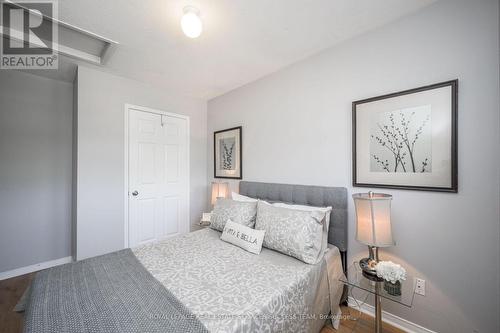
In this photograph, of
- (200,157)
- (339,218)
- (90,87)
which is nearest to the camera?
(339,218)

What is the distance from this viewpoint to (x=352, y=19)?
166cm

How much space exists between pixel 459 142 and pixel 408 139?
282 mm

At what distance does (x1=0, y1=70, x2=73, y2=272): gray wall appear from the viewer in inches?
96.3

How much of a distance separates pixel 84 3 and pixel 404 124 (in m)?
2.58

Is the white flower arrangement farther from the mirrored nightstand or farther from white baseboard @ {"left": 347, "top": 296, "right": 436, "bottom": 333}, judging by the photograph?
white baseboard @ {"left": 347, "top": 296, "right": 436, "bottom": 333}

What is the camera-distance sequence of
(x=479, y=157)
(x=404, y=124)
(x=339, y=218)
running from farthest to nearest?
1. (x=339, y=218)
2. (x=404, y=124)
3. (x=479, y=157)

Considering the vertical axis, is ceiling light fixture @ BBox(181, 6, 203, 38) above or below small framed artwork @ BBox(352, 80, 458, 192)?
above

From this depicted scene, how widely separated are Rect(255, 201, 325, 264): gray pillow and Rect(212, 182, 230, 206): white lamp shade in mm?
1251

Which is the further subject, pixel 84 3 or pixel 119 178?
pixel 119 178

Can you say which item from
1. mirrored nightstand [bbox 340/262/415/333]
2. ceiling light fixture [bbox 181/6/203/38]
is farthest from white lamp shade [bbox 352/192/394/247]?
ceiling light fixture [bbox 181/6/203/38]

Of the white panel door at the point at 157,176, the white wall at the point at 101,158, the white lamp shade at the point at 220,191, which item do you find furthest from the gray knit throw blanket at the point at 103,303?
the white lamp shade at the point at 220,191

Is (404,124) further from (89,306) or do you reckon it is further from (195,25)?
(89,306)

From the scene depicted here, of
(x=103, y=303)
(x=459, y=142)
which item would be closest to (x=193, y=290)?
(x=103, y=303)

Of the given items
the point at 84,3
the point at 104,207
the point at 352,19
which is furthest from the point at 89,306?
the point at 352,19
